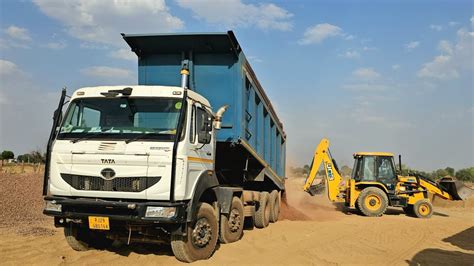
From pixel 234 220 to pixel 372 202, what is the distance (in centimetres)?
887

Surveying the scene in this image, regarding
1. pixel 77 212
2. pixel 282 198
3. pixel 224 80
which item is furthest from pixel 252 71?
pixel 282 198

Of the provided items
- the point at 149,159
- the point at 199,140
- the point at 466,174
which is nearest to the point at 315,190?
the point at 199,140

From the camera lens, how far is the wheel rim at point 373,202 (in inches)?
618

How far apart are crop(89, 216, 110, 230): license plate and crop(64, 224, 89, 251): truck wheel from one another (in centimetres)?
86

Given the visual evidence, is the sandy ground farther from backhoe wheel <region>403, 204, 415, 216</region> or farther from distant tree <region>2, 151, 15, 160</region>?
distant tree <region>2, 151, 15, 160</region>

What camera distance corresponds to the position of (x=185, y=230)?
6098 millimetres

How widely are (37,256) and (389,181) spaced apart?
13084 millimetres

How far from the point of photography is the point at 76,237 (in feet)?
22.5

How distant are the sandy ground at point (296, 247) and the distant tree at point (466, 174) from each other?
112 ft

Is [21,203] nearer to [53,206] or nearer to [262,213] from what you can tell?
[262,213]

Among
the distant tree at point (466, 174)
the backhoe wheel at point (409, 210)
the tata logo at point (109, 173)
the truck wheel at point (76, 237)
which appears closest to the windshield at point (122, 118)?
the tata logo at point (109, 173)

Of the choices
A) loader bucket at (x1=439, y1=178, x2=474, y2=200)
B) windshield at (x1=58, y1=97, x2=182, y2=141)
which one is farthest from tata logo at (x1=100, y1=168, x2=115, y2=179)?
loader bucket at (x1=439, y1=178, x2=474, y2=200)

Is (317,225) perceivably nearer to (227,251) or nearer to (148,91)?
(227,251)

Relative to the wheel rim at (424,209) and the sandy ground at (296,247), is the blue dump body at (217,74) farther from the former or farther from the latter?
the wheel rim at (424,209)
